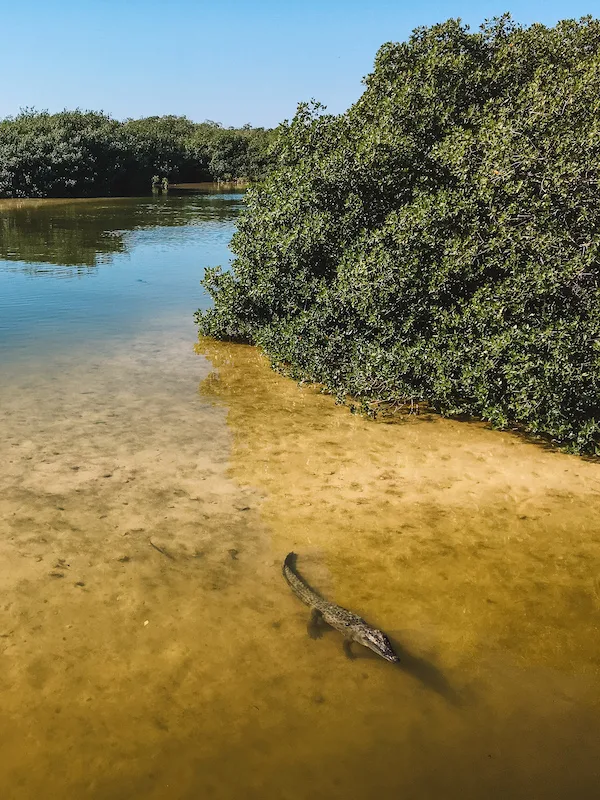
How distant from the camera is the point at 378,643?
5855 mm

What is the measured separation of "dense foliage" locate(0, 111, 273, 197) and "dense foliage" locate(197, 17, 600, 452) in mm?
32863

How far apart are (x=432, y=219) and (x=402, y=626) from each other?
7.30 metres

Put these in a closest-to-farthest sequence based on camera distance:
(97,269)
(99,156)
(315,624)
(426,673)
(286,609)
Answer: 1. (426,673)
2. (315,624)
3. (286,609)
4. (97,269)
5. (99,156)

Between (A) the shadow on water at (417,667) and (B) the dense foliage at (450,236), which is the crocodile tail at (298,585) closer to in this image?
(A) the shadow on water at (417,667)

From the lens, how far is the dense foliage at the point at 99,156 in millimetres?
53781

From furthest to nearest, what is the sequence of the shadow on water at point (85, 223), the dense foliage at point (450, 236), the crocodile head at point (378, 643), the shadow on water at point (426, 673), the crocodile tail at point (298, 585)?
the shadow on water at point (85, 223) < the dense foliage at point (450, 236) < the crocodile tail at point (298, 585) < the crocodile head at point (378, 643) < the shadow on water at point (426, 673)

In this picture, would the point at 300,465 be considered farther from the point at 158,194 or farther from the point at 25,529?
the point at 158,194

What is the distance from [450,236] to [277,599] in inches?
288

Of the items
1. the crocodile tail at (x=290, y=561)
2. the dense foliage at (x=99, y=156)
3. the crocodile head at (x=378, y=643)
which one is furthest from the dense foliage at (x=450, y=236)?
the dense foliage at (x=99, y=156)

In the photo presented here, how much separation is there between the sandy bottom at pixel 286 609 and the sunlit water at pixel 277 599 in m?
0.02

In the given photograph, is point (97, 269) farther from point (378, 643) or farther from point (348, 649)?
point (378, 643)

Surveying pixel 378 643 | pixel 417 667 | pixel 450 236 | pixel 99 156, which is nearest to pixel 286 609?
pixel 378 643

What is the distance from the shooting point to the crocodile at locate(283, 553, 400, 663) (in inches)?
231

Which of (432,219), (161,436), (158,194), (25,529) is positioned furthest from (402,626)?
(158,194)
